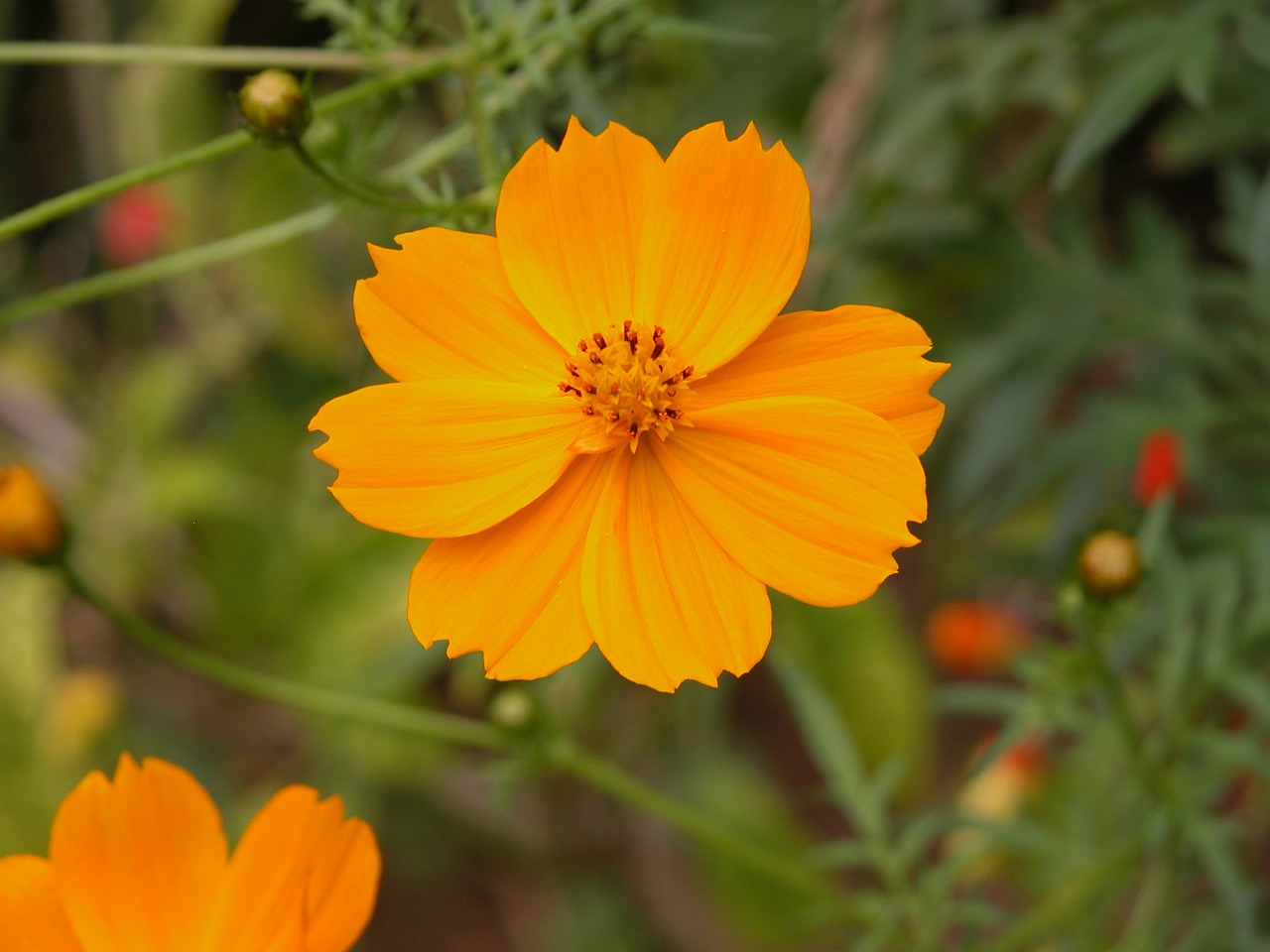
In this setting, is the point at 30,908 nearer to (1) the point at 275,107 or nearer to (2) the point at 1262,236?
(1) the point at 275,107

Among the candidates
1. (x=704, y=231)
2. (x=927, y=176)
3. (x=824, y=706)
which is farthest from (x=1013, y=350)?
(x=704, y=231)

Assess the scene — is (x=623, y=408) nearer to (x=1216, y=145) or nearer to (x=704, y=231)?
(x=704, y=231)

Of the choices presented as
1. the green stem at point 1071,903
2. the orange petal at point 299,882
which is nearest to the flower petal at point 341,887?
the orange petal at point 299,882

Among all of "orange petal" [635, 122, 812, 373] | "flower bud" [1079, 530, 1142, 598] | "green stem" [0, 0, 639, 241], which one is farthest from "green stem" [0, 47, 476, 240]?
"flower bud" [1079, 530, 1142, 598]

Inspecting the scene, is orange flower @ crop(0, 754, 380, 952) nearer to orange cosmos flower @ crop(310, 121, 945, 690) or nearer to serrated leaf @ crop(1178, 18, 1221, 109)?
orange cosmos flower @ crop(310, 121, 945, 690)

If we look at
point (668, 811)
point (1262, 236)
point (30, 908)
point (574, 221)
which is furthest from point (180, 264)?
point (1262, 236)

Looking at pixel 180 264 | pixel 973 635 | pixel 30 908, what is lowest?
pixel 30 908

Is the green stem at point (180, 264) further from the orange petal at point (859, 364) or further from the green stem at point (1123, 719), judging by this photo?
the green stem at point (1123, 719)
